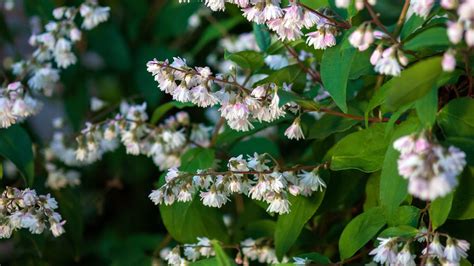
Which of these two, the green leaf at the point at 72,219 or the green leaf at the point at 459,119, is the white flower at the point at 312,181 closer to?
the green leaf at the point at 459,119

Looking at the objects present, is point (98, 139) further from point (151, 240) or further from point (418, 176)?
point (418, 176)

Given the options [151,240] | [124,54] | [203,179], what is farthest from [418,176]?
[124,54]

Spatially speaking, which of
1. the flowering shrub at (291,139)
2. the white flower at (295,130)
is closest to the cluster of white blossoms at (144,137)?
the flowering shrub at (291,139)

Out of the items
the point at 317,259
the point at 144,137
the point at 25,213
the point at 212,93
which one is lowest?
the point at 317,259

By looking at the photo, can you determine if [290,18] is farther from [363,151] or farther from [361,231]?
[361,231]

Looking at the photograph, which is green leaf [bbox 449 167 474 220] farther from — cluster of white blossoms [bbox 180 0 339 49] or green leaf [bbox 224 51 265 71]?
green leaf [bbox 224 51 265 71]

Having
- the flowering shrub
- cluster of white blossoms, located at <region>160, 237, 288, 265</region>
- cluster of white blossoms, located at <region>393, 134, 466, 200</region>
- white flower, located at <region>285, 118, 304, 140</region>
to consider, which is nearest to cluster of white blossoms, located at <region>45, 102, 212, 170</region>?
the flowering shrub

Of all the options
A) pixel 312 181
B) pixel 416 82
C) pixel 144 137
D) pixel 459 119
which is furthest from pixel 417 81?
pixel 144 137
